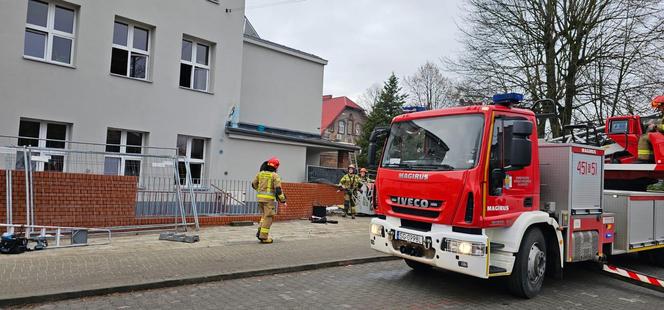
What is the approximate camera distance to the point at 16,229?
28.3 ft

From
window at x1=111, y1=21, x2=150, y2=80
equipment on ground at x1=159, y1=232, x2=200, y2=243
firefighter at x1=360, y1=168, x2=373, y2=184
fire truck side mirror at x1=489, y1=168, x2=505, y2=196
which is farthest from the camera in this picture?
firefighter at x1=360, y1=168, x2=373, y2=184

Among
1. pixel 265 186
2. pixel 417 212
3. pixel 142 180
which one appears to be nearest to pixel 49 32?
pixel 142 180

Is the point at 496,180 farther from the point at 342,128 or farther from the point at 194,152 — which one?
the point at 342,128

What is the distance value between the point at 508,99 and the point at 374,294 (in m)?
3.18

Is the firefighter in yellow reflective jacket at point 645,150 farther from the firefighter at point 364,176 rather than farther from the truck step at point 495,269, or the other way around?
the firefighter at point 364,176

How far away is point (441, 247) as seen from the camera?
5.93 m

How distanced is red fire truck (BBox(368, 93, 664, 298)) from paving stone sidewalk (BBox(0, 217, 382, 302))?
7.58 ft

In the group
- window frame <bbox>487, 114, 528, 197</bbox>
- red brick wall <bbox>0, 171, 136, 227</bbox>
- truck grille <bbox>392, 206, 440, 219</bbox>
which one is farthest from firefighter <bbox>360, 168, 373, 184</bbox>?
window frame <bbox>487, 114, 528, 197</bbox>

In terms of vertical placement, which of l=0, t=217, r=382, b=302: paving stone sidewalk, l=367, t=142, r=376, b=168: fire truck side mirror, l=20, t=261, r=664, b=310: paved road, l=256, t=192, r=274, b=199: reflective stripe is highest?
l=367, t=142, r=376, b=168: fire truck side mirror

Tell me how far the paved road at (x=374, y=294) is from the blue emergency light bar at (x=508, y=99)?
2485mm

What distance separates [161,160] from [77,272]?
4.94 meters

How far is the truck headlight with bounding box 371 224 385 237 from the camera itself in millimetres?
6816

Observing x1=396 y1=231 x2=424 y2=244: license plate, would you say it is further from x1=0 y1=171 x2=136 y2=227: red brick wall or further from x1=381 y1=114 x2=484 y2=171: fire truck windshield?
x1=0 y1=171 x2=136 y2=227: red brick wall

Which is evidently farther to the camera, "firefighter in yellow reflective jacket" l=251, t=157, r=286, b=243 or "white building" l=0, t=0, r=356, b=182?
"white building" l=0, t=0, r=356, b=182
